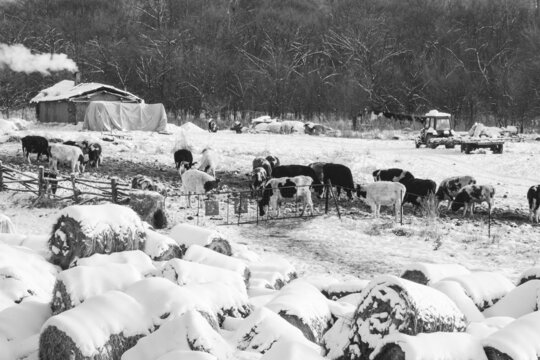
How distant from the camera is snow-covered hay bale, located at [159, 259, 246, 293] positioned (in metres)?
8.96

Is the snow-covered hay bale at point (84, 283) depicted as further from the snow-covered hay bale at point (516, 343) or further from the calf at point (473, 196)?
the calf at point (473, 196)

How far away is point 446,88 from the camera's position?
61.1 meters

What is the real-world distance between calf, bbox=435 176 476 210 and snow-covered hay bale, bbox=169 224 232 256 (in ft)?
33.7

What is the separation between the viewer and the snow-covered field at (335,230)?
25.8 ft

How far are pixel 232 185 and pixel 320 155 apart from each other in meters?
8.75

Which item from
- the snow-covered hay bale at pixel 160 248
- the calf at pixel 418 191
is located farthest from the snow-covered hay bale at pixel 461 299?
the calf at pixel 418 191

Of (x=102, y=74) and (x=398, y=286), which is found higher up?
(x=102, y=74)

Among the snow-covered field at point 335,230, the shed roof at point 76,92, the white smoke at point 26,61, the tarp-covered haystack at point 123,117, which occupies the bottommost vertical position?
the snow-covered field at point 335,230

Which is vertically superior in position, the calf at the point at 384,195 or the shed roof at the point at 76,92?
the shed roof at the point at 76,92

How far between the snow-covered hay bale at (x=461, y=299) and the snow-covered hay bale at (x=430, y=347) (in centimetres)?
141

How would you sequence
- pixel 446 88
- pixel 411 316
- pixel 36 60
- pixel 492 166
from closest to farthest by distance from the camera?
pixel 411 316
pixel 492 166
pixel 36 60
pixel 446 88

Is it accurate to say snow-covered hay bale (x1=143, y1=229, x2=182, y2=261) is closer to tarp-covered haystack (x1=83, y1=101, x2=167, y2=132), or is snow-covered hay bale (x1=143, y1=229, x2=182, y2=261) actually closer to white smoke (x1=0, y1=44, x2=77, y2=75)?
tarp-covered haystack (x1=83, y1=101, x2=167, y2=132)

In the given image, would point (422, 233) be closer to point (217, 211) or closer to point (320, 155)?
point (217, 211)

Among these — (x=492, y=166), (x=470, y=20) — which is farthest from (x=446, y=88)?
(x=492, y=166)
